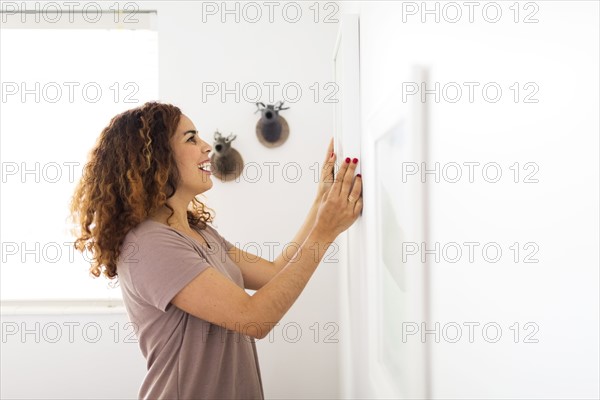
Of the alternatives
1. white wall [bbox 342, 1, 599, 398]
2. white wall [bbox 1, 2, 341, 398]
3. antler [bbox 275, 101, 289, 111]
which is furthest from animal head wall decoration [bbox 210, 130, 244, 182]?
white wall [bbox 342, 1, 599, 398]

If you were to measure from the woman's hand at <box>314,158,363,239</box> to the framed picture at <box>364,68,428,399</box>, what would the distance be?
11 centimetres

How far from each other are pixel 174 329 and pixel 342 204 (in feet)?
1.68

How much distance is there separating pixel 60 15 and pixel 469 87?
2.67 m

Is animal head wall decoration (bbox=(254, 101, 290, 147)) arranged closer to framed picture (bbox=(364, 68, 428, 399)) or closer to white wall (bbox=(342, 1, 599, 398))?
framed picture (bbox=(364, 68, 428, 399))

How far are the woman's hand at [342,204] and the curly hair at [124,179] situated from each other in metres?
0.38

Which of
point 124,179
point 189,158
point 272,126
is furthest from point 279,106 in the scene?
point 124,179

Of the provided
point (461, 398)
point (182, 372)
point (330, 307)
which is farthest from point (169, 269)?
point (330, 307)

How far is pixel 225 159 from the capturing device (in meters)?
2.66

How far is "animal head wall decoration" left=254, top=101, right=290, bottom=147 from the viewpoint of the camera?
265 centimetres

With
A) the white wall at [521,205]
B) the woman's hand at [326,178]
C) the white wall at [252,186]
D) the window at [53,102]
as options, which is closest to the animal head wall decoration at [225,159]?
the white wall at [252,186]

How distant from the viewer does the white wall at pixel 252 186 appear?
2.70m

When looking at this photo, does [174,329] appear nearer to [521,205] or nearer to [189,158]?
[189,158]

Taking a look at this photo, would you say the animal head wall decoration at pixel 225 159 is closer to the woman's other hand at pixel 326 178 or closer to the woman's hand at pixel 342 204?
the woman's other hand at pixel 326 178

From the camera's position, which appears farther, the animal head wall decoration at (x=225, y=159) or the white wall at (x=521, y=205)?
the animal head wall decoration at (x=225, y=159)
